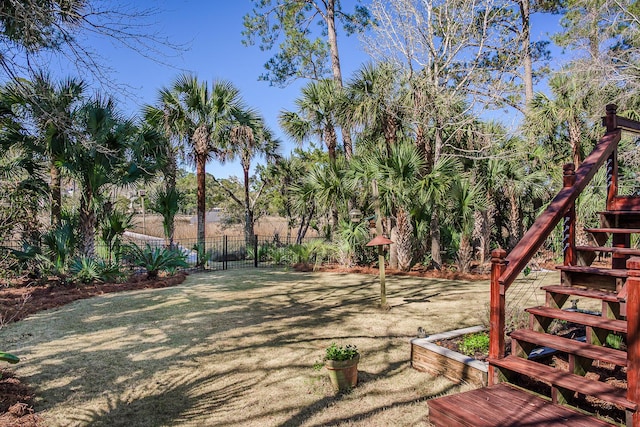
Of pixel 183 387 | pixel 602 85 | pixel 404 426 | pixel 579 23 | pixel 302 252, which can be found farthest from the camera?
pixel 302 252

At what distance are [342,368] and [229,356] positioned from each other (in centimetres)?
158

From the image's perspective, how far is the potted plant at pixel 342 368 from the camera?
3.57 m

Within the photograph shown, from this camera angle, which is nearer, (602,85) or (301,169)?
(602,85)

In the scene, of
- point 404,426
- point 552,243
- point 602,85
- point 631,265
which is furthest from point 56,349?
point 552,243

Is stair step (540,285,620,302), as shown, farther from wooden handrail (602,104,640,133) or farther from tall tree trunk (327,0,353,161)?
tall tree trunk (327,0,353,161)

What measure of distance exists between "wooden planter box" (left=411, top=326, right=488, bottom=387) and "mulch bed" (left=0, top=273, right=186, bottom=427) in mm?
3357

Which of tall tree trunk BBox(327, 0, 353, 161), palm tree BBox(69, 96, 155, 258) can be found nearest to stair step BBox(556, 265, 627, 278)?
palm tree BBox(69, 96, 155, 258)

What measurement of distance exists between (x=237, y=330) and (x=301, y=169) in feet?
41.8

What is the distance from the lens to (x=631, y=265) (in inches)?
91.7

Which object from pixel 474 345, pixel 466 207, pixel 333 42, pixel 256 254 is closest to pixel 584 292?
pixel 474 345

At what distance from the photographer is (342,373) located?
141 inches

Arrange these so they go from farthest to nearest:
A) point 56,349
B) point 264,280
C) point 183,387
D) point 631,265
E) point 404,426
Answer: point 264,280, point 56,349, point 183,387, point 404,426, point 631,265

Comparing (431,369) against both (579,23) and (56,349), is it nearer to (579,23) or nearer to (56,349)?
(56,349)

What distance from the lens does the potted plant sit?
140 inches
